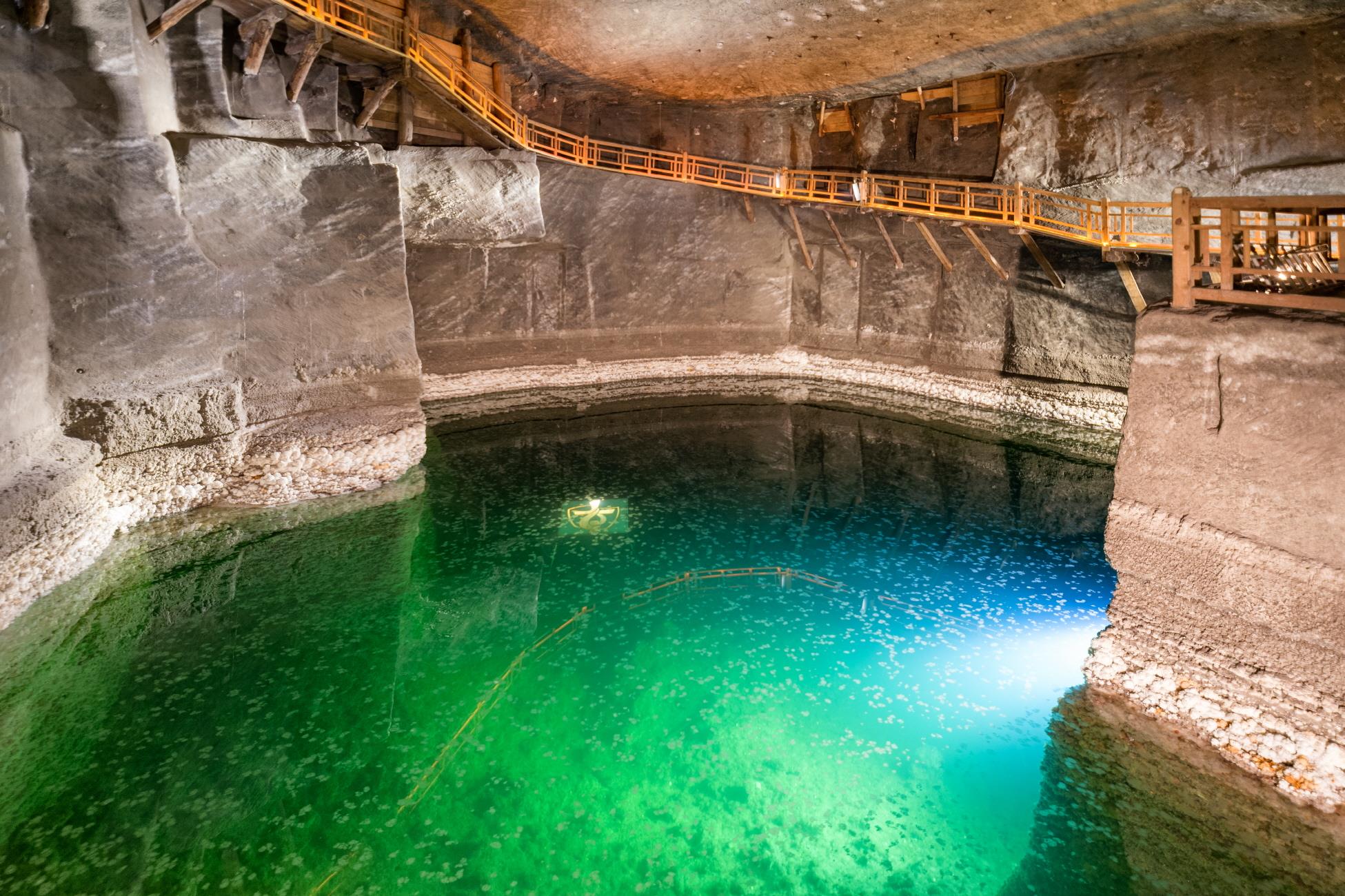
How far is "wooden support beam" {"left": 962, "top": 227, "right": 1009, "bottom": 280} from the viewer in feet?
51.0

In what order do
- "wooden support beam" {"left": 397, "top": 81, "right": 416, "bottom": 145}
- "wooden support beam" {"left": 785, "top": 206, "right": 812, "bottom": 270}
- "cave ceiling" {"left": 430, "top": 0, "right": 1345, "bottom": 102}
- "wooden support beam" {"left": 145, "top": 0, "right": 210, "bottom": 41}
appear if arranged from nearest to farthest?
1. "wooden support beam" {"left": 145, "top": 0, "right": 210, "bottom": 41}
2. "cave ceiling" {"left": 430, "top": 0, "right": 1345, "bottom": 102}
3. "wooden support beam" {"left": 397, "top": 81, "right": 416, "bottom": 145}
4. "wooden support beam" {"left": 785, "top": 206, "right": 812, "bottom": 270}

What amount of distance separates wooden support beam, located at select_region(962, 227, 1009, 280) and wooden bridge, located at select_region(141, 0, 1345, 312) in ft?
0.25

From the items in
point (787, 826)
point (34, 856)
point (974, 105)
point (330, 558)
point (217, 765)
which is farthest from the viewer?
point (974, 105)

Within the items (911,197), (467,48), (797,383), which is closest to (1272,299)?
(911,197)

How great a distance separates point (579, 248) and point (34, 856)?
14.8 meters

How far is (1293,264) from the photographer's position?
5633 mm

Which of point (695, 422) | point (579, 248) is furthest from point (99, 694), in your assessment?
point (579, 248)

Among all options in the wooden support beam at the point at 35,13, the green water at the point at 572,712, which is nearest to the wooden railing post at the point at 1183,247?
the green water at the point at 572,712

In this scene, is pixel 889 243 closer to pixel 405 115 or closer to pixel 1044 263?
pixel 1044 263

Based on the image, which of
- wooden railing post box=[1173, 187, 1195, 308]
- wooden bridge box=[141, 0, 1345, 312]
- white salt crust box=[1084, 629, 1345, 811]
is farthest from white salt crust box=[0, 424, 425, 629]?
wooden railing post box=[1173, 187, 1195, 308]

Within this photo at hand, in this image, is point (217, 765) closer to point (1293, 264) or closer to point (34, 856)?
point (34, 856)

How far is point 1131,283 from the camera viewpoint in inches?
531

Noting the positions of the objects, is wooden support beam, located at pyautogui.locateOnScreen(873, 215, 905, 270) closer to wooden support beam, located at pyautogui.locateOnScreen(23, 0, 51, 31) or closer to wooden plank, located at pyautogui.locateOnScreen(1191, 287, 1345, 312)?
wooden plank, located at pyautogui.locateOnScreen(1191, 287, 1345, 312)

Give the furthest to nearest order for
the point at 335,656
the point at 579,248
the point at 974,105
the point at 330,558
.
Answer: the point at 579,248 < the point at 974,105 < the point at 330,558 < the point at 335,656
